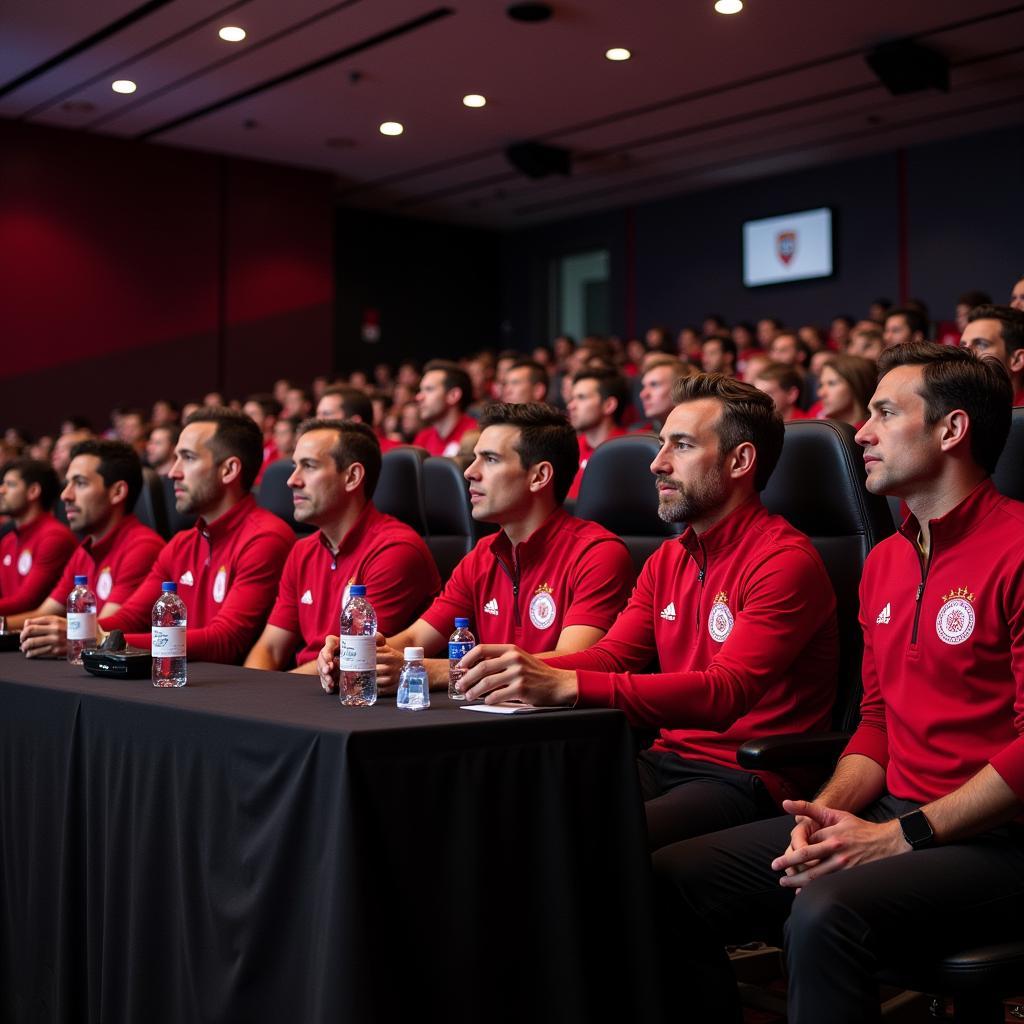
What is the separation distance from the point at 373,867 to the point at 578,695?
1.52ft

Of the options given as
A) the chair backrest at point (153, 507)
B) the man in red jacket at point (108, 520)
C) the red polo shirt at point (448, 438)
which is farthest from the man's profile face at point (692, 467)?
the red polo shirt at point (448, 438)

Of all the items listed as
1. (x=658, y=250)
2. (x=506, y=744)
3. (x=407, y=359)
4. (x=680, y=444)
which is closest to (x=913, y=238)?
(x=658, y=250)

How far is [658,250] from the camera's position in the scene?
1221 centimetres

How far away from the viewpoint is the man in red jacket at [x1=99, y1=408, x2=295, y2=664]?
3.38m

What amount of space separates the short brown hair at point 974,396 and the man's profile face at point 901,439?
2 cm

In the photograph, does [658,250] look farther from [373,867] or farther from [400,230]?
[373,867]

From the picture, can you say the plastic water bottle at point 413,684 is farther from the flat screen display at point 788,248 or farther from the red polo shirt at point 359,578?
the flat screen display at point 788,248

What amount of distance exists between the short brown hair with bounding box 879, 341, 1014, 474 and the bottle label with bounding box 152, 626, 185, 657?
4.31 ft

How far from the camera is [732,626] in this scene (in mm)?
2236

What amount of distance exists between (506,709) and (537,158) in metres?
8.95

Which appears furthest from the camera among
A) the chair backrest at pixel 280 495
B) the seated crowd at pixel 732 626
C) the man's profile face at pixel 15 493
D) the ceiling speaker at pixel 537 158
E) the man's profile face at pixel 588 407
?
the ceiling speaker at pixel 537 158

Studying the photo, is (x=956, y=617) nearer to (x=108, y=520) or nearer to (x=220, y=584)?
(x=220, y=584)

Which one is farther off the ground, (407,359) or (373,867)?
(407,359)

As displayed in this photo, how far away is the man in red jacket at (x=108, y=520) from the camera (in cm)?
387
